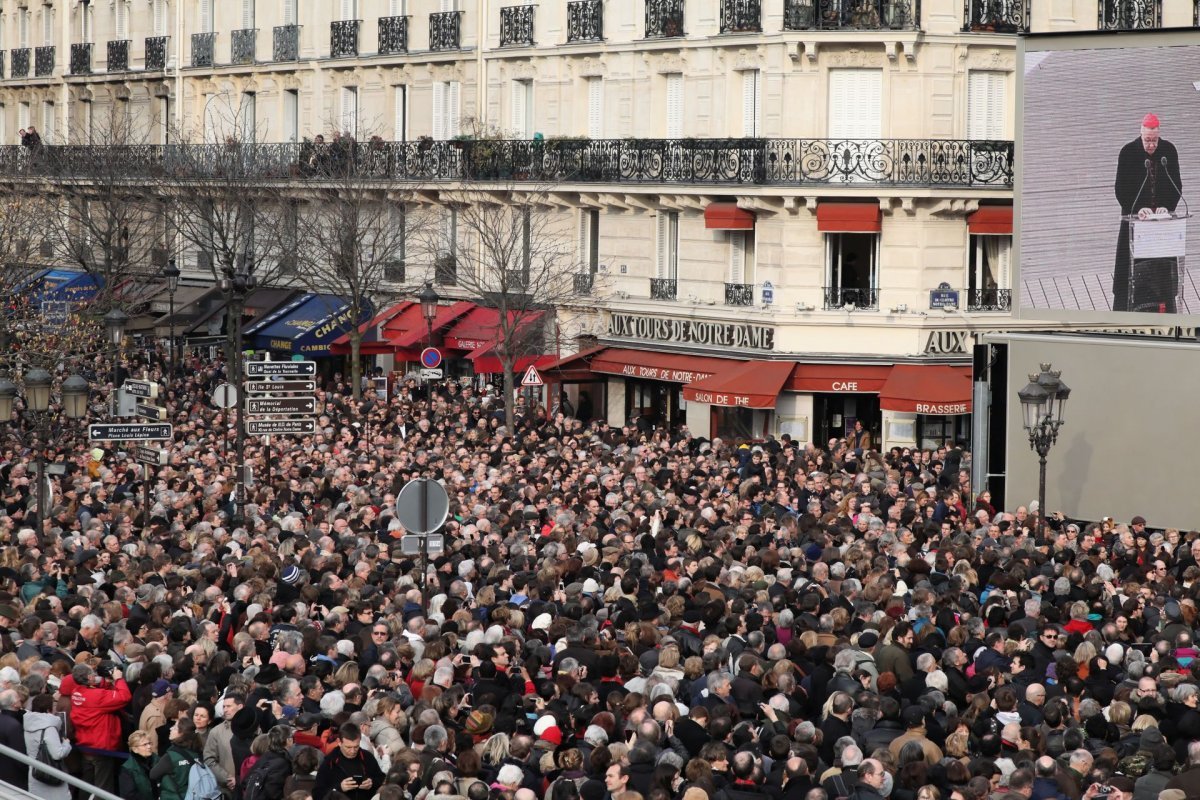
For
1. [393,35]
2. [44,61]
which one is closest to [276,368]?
[393,35]

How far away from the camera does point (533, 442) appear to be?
36406 millimetres

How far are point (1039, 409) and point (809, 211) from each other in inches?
555

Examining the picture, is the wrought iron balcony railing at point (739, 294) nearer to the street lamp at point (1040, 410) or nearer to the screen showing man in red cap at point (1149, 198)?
the screen showing man in red cap at point (1149, 198)

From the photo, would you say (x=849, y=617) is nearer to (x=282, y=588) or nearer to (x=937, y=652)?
(x=937, y=652)

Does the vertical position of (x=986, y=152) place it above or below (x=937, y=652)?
above

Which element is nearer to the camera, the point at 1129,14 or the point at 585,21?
the point at 1129,14

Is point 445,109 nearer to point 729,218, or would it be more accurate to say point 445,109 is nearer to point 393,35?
point 393,35

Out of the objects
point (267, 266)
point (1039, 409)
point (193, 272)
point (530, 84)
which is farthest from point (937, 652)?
point (193, 272)

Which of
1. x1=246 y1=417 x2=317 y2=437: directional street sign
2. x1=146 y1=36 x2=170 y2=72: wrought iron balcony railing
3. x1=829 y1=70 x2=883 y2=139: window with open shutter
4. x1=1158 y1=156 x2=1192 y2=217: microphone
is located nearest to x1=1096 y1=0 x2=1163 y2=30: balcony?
x1=829 y1=70 x2=883 y2=139: window with open shutter

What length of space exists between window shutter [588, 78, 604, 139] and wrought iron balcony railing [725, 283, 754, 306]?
18.4 ft

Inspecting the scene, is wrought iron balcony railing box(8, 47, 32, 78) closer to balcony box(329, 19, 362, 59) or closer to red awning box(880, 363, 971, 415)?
balcony box(329, 19, 362, 59)

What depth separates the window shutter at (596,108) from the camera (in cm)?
4594

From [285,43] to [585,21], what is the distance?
553 inches

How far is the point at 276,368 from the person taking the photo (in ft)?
100
